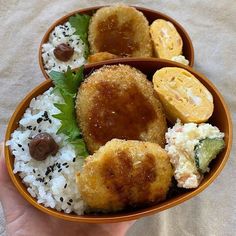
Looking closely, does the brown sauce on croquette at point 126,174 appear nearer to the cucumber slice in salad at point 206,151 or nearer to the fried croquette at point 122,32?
the cucumber slice in salad at point 206,151

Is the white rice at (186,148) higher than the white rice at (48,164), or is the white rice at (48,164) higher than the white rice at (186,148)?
the white rice at (186,148)

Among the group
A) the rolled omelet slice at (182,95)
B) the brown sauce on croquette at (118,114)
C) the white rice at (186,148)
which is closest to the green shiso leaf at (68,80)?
the brown sauce on croquette at (118,114)

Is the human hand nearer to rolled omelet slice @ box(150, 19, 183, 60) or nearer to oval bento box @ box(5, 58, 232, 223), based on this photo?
oval bento box @ box(5, 58, 232, 223)

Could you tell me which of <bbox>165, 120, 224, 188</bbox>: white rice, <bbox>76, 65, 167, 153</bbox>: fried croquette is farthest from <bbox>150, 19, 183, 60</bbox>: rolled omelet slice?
<bbox>165, 120, 224, 188</bbox>: white rice

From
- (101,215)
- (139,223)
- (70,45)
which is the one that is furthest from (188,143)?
(70,45)

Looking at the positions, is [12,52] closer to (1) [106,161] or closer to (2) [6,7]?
(2) [6,7]
